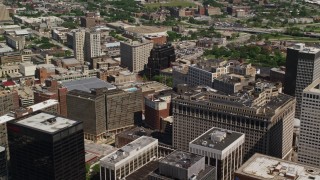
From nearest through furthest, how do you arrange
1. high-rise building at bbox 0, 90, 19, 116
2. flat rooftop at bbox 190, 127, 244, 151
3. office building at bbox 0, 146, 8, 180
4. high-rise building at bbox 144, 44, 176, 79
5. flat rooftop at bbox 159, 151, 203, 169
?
flat rooftop at bbox 159, 151, 203, 169 → office building at bbox 0, 146, 8, 180 → flat rooftop at bbox 190, 127, 244, 151 → high-rise building at bbox 0, 90, 19, 116 → high-rise building at bbox 144, 44, 176, 79

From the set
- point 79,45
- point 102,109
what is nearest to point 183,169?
point 102,109

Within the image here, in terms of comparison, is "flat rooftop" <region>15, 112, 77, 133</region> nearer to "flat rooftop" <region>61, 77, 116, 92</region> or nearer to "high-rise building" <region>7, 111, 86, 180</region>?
"high-rise building" <region>7, 111, 86, 180</region>

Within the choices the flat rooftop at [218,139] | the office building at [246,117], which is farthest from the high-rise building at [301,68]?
the flat rooftop at [218,139]

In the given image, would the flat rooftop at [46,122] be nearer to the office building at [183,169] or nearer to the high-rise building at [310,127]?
the office building at [183,169]

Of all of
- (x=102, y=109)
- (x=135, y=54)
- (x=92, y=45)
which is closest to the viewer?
(x=102, y=109)

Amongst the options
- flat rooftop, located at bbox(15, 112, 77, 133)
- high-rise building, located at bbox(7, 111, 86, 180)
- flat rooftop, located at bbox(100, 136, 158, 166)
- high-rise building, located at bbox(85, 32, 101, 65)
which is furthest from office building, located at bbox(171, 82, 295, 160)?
high-rise building, located at bbox(85, 32, 101, 65)

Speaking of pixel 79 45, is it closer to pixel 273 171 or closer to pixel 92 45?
pixel 92 45
